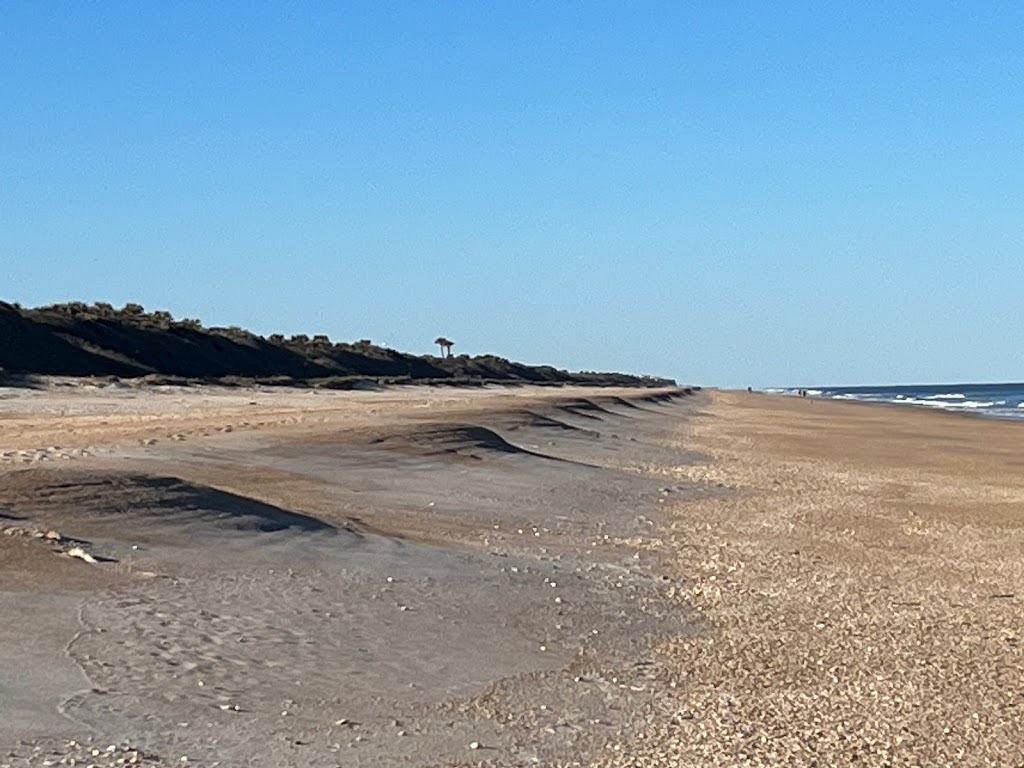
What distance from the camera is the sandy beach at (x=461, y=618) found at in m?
7.06

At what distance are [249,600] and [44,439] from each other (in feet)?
35.4

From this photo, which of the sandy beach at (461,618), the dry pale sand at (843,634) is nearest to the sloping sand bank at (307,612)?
the sandy beach at (461,618)

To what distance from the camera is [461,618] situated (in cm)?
994

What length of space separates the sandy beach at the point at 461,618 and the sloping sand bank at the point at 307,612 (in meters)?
0.03

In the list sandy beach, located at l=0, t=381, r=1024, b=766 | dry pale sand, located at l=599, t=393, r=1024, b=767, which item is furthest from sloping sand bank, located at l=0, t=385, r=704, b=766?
dry pale sand, located at l=599, t=393, r=1024, b=767

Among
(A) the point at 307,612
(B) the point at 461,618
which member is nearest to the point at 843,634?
(B) the point at 461,618

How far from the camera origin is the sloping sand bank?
687cm

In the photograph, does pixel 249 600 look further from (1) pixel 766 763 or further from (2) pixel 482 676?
(1) pixel 766 763

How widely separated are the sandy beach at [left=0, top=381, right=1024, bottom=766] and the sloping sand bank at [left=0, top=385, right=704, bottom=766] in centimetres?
3

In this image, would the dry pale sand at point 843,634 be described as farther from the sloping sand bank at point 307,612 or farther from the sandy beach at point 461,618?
the sloping sand bank at point 307,612

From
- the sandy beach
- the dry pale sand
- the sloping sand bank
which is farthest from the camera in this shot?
the dry pale sand

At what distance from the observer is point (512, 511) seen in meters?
17.0

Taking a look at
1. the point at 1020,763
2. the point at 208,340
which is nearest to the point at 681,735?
the point at 1020,763

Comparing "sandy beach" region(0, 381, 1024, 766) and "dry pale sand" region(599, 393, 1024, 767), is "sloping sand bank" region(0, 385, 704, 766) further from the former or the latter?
"dry pale sand" region(599, 393, 1024, 767)
